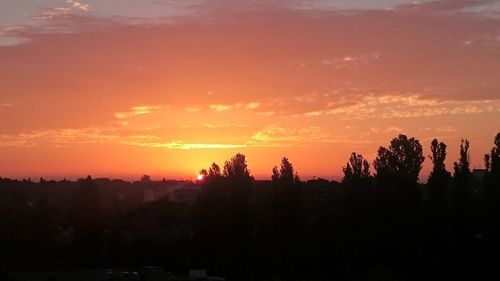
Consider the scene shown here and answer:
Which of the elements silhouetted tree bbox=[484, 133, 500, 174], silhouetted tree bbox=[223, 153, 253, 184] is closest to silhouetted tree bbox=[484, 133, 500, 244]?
silhouetted tree bbox=[484, 133, 500, 174]

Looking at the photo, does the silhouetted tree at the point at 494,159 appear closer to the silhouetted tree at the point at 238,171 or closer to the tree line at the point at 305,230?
the tree line at the point at 305,230

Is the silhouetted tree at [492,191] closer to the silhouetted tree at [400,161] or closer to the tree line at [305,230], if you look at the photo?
the tree line at [305,230]

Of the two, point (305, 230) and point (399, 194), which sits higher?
point (399, 194)

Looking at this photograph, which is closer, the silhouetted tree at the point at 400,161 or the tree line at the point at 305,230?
the tree line at the point at 305,230

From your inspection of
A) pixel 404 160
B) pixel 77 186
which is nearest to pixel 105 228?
pixel 77 186

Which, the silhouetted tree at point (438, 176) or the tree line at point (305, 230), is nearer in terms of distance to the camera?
the tree line at point (305, 230)

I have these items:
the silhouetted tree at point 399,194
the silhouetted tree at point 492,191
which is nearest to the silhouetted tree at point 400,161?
the silhouetted tree at point 399,194

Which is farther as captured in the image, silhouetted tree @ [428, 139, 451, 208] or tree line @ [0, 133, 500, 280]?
silhouetted tree @ [428, 139, 451, 208]

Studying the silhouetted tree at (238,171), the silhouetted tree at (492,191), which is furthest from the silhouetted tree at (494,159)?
the silhouetted tree at (238,171)

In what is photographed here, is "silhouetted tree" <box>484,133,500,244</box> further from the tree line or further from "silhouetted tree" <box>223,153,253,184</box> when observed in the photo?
"silhouetted tree" <box>223,153,253,184</box>

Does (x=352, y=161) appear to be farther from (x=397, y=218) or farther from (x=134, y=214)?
(x=134, y=214)

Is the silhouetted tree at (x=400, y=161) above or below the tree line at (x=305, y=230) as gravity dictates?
above

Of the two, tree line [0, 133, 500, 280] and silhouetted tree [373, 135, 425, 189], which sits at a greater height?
silhouetted tree [373, 135, 425, 189]

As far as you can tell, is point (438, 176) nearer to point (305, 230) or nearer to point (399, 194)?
point (399, 194)
